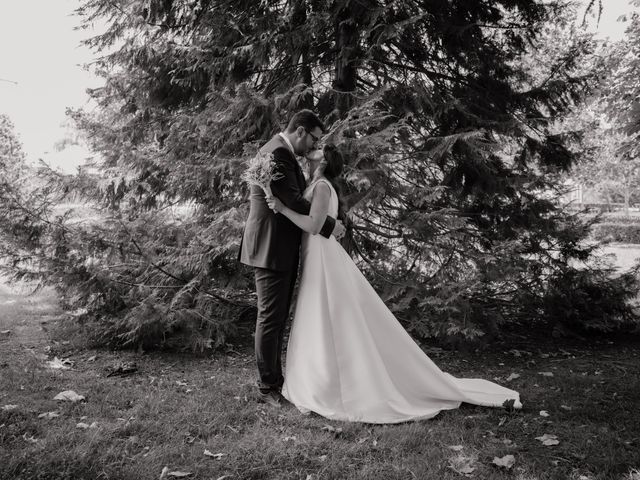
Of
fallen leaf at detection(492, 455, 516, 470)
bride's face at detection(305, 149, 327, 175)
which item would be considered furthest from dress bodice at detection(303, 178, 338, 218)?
fallen leaf at detection(492, 455, 516, 470)

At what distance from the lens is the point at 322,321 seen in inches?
153

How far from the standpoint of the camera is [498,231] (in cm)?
650

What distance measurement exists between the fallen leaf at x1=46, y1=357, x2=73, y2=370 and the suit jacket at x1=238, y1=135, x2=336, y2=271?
92.5 inches

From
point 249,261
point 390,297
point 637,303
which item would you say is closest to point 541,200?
point 390,297

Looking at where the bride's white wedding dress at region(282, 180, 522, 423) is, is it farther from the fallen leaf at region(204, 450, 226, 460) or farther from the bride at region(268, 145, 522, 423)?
the fallen leaf at region(204, 450, 226, 460)

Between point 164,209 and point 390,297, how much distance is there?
10.6ft

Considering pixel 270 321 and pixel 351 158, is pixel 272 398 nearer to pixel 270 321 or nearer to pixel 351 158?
pixel 270 321

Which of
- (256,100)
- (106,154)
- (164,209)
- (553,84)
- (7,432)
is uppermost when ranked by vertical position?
(553,84)

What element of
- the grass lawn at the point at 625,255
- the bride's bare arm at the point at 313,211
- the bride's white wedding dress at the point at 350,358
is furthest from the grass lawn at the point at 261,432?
the grass lawn at the point at 625,255

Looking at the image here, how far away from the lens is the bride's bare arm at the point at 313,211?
3828 millimetres

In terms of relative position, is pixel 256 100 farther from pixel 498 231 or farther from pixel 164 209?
pixel 498 231

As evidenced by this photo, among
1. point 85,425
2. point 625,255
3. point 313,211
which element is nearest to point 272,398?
point 85,425

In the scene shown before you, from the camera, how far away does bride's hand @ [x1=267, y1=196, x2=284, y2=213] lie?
12.6ft

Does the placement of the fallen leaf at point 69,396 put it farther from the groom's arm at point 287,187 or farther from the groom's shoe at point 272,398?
the groom's arm at point 287,187
